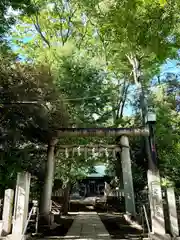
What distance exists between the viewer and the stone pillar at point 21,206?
19.7 feet

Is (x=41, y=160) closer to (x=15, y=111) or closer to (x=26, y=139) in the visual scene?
(x=26, y=139)

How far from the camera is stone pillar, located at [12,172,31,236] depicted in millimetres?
5992

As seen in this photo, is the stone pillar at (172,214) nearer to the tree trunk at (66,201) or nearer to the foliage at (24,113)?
the foliage at (24,113)

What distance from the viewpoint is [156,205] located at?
658cm

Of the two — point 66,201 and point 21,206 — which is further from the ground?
point 21,206

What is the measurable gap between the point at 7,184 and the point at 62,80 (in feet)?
20.4

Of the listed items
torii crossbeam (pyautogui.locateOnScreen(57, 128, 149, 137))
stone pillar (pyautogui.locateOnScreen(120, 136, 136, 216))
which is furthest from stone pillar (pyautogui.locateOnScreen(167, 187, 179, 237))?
torii crossbeam (pyautogui.locateOnScreen(57, 128, 149, 137))

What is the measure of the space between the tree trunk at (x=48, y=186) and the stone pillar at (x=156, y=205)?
4.20 m

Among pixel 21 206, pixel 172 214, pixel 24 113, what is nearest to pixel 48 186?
pixel 24 113

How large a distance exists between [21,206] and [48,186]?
11.4 feet

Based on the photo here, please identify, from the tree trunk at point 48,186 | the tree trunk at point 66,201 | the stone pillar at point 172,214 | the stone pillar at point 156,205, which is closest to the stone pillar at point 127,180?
the tree trunk at point 48,186

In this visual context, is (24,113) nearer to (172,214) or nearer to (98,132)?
(98,132)

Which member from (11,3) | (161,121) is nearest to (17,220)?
(11,3)

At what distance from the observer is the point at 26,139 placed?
32.1ft
